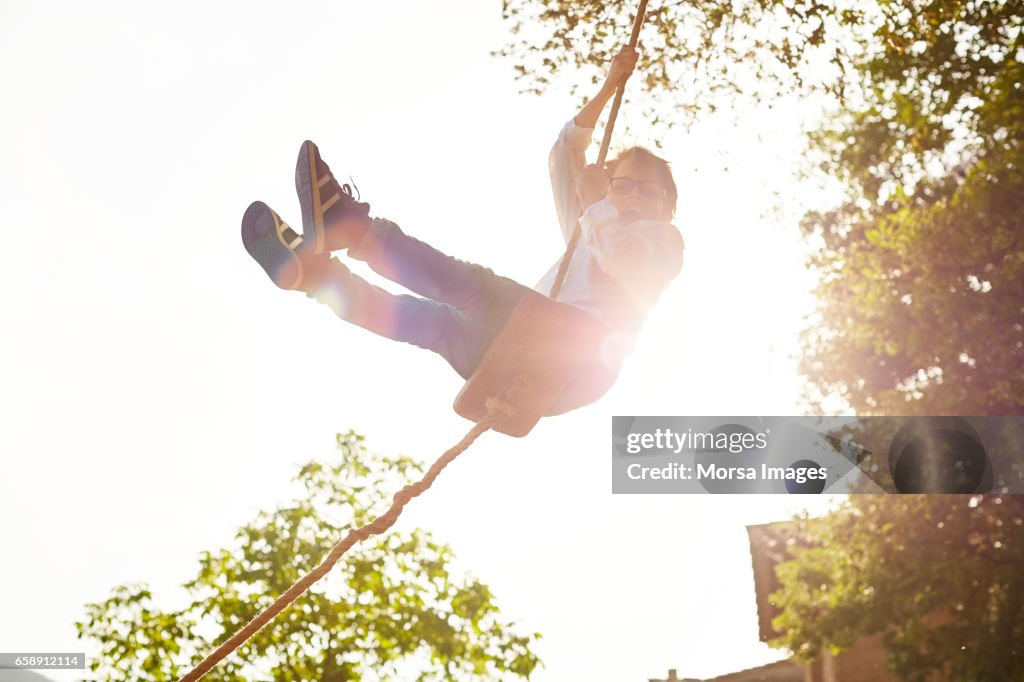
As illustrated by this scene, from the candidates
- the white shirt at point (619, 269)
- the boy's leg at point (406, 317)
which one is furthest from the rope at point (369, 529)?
the white shirt at point (619, 269)

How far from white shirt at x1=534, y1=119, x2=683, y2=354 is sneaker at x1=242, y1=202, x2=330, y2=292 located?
3.20 feet

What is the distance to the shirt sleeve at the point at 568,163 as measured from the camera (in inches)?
175

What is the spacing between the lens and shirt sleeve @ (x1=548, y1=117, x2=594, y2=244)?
175 inches

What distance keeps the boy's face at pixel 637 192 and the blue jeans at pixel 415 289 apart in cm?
66

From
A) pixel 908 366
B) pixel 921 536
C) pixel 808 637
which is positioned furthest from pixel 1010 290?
pixel 808 637

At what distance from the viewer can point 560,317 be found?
11.4 feet

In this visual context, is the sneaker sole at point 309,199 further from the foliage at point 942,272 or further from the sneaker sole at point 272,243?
the foliage at point 942,272

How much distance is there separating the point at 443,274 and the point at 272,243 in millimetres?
620

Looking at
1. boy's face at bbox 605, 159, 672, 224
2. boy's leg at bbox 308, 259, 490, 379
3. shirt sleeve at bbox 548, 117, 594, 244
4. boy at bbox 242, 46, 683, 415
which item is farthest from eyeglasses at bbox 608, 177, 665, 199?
boy's leg at bbox 308, 259, 490, 379

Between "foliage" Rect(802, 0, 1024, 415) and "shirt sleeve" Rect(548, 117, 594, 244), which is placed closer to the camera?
"shirt sleeve" Rect(548, 117, 594, 244)

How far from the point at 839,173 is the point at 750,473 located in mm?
5943

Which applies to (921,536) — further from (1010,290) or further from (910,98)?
(910,98)

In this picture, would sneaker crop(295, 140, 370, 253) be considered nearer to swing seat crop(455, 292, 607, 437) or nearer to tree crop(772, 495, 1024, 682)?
swing seat crop(455, 292, 607, 437)

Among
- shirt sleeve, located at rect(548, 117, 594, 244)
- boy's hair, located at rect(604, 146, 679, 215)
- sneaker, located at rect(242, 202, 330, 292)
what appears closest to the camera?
sneaker, located at rect(242, 202, 330, 292)
